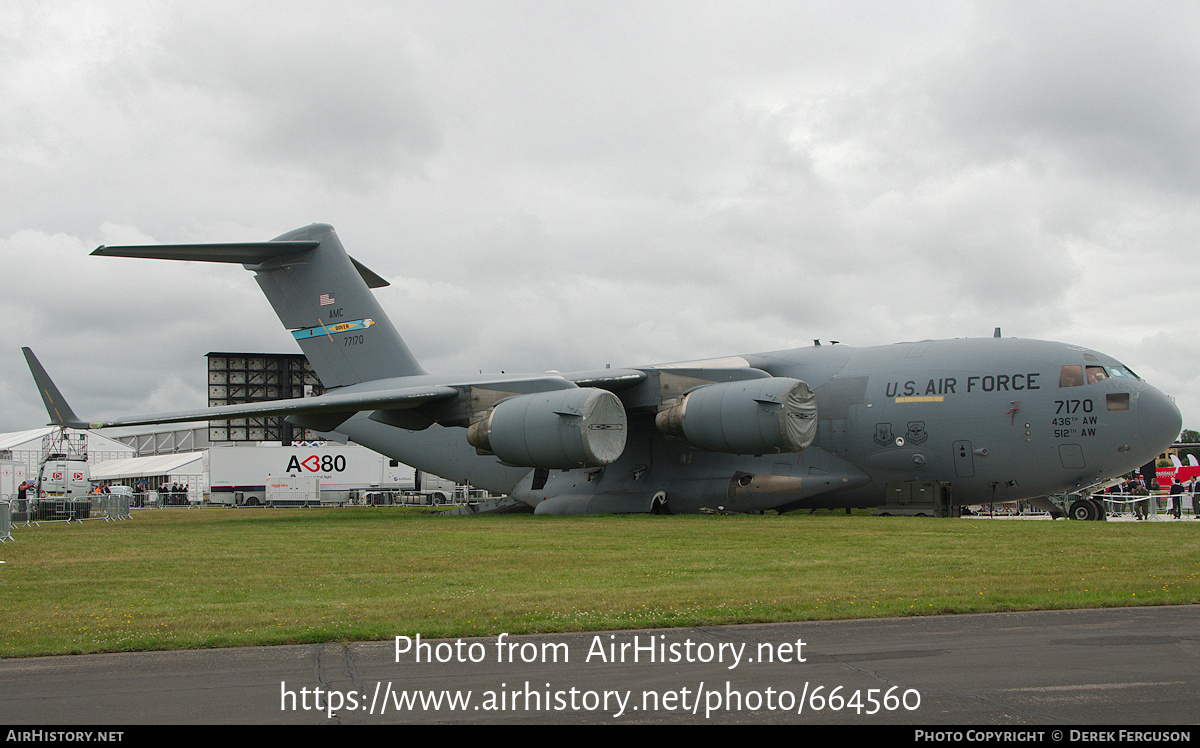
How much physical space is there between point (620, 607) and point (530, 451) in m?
12.8

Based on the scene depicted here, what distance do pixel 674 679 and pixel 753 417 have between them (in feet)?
48.7

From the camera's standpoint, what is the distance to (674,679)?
5910 mm

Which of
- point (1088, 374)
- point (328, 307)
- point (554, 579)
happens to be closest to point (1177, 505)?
point (1088, 374)

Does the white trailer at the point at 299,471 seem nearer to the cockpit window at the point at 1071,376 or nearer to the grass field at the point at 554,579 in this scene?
the grass field at the point at 554,579

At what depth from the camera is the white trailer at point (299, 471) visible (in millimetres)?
52469

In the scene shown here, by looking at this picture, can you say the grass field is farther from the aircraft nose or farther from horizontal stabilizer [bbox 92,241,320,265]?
horizontal stabilizer [bbox 92,241,320,265]

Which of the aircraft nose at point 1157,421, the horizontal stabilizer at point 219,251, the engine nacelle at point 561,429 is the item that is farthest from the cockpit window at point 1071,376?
the horizontal stabilizer at point 219,251

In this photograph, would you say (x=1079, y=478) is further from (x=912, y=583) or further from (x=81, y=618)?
(x=81, y=618)

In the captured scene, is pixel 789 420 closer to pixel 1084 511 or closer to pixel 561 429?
pixel 561 429

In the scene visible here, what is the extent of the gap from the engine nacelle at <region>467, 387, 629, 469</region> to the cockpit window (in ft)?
29.7

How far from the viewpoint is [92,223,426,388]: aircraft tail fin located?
2742 centimetres

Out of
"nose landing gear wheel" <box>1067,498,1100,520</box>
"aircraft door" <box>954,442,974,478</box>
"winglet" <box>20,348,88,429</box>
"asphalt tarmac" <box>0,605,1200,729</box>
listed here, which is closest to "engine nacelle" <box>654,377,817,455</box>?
"aircraft door" <box>954,442,974,478</box>

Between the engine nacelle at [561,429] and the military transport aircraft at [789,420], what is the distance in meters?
0.04

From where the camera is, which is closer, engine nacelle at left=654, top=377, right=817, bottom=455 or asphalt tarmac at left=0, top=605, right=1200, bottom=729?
asphalt tarmac at left=0, top=605, right=1200, bottom=729
